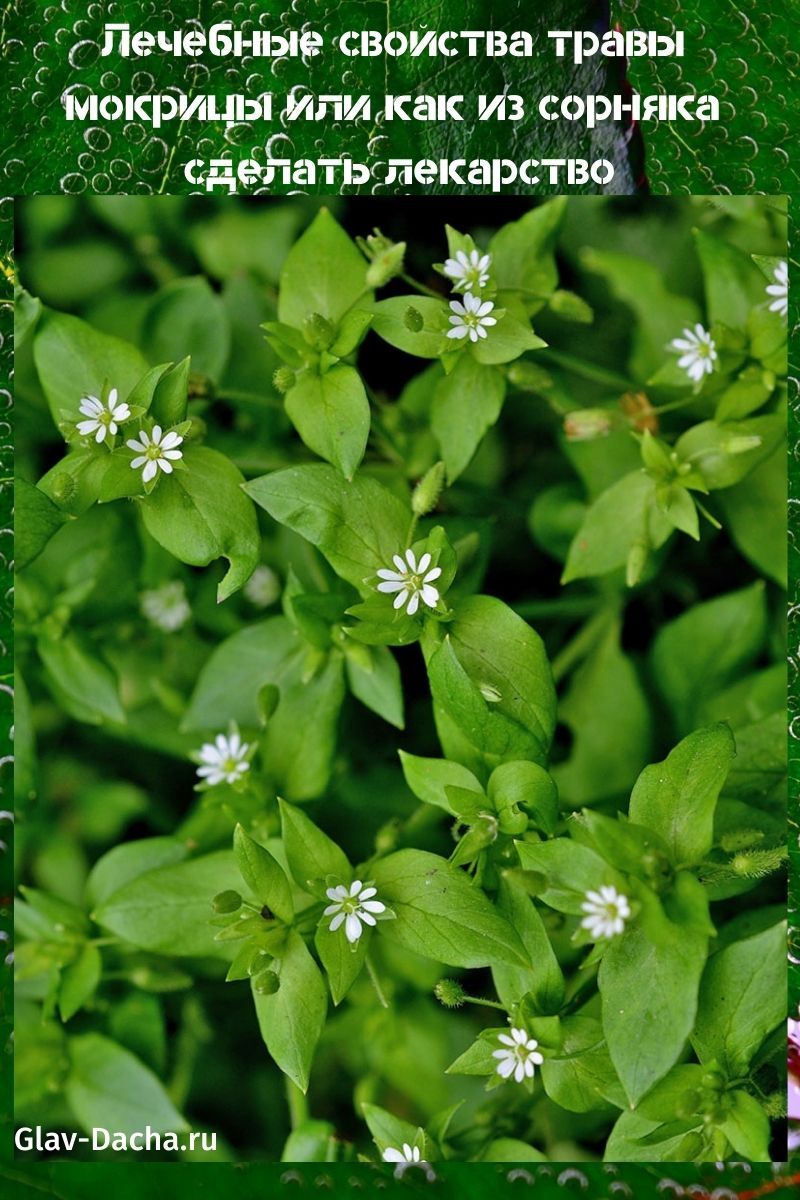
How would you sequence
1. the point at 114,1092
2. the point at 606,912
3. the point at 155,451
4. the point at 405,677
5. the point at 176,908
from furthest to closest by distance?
the point at 405,677 → the point at 114,1092 → the point at 176,908 → the point at 155,451 → the point at 606,912

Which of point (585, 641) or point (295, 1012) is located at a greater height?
point (585, 641)

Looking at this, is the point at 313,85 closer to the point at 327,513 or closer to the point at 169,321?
the point at 169,321

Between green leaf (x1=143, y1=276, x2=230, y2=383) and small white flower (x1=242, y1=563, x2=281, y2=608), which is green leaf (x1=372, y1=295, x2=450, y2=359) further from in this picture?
small white flower (x1=242, y1=563, x2=281, y2=608)

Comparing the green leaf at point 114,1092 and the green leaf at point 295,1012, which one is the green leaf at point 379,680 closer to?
the green leaf at point 295,1012

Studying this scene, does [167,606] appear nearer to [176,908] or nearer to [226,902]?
[176,908]

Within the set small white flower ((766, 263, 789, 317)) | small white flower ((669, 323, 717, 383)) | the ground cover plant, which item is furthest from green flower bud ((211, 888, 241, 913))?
small white flower ((766, 263, 789, 317))

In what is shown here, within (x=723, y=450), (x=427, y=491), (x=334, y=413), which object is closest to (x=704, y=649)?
(x=723, y=450)

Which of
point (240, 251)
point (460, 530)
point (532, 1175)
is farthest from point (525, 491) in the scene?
point (532, 1175)
